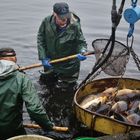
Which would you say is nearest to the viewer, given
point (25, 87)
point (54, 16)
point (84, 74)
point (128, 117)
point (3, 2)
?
point (25, 87)

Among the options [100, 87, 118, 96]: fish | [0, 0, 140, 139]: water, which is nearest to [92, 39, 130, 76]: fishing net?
[100, 87, 118, 96]: fish

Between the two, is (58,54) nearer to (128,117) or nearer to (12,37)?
(128,117)

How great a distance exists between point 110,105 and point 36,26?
1095 centimetres

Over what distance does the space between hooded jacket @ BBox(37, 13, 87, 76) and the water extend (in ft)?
4.31

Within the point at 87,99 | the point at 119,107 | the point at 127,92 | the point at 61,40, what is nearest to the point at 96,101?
the point at 87,99

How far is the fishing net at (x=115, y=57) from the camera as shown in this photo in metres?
8.99

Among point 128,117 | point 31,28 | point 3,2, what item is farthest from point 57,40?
point 3,2

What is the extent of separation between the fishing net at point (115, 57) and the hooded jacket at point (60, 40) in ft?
5.11

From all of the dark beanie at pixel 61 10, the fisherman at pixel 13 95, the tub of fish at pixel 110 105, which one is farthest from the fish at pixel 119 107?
the dark beanie at pixel 61 10

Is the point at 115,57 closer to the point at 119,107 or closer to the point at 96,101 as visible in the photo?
the point at 96,101

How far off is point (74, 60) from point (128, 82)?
214cm

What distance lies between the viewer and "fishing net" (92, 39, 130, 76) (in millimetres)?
8992

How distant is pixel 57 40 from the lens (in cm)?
1101

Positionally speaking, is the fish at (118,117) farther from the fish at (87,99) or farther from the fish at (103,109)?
the fish at (87,99)
